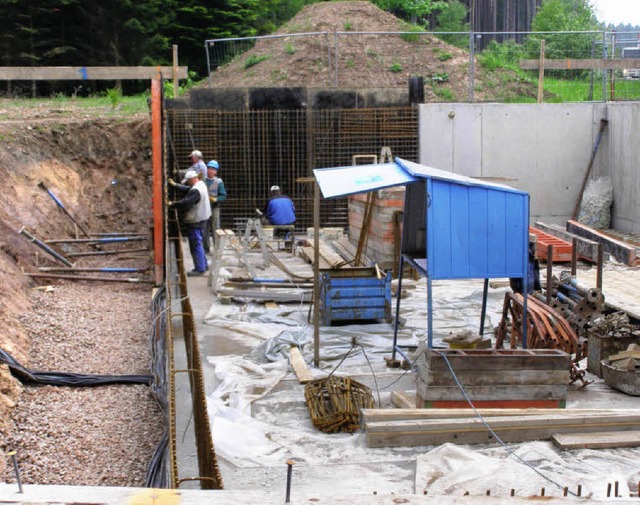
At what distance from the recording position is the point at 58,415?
25.5 feet

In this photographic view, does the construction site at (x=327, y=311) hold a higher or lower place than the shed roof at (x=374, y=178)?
lower

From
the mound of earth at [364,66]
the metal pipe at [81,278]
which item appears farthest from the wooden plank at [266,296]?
the mound of earth at [364,66]

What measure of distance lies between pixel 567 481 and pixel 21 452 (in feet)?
14.1

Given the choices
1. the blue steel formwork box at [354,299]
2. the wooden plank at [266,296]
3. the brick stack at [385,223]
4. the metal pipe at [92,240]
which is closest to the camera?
the blue steel formwork box at [354,299]

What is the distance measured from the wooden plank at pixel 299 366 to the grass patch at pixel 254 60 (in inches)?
670

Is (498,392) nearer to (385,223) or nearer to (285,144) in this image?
(385,223)

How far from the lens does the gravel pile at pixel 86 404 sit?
6746mm

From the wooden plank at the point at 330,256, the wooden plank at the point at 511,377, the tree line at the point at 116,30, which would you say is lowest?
the wooden plank at the point at 511,377

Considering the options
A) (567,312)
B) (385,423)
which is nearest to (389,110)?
(567,312)

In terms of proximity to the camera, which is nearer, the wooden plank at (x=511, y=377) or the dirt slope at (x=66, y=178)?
the wooden plank at (x=511, y=377)

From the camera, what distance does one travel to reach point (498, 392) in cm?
712

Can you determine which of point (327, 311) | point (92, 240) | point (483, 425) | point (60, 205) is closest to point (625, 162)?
point (327, 311)

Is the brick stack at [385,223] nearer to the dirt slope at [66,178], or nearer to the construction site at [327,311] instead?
the construction site at [327,311]

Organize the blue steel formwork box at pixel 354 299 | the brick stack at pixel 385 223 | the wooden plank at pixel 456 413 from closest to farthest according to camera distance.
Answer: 1. the wooden plank at pixel 456 413
2. the blue steel formwork box at pixel 354 299
3. the brick stack at pixel 385 223
